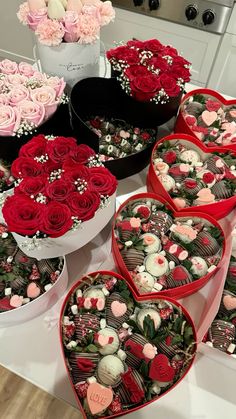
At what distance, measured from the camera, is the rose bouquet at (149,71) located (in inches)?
41.0

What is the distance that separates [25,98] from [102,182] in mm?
363

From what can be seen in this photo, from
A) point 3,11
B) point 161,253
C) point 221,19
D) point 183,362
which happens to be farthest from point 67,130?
point 3,11

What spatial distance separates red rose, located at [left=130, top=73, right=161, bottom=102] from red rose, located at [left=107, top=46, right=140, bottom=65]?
0.27ft

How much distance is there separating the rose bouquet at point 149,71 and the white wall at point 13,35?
146 cm

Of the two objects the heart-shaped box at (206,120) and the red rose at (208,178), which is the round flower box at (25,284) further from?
the heart-shaped box at (206,120)

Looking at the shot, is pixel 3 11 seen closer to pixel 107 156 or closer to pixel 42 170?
pixel 107 156

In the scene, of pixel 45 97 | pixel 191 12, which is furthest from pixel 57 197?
pixel 191 12

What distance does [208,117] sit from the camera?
119 cm

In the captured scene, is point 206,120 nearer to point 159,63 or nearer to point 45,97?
point 159,63

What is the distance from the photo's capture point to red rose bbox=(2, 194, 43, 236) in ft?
2.36

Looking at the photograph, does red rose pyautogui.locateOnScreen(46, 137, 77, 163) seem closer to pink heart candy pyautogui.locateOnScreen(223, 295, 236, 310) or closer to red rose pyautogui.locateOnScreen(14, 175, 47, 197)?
red rose pyautogui.locateOnScreen(14, 175, 47, 197)

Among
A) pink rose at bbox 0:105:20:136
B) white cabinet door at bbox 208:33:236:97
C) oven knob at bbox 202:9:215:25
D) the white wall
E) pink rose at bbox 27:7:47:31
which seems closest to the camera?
pink rose at bbox 0:105:20:136

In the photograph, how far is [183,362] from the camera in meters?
0.75

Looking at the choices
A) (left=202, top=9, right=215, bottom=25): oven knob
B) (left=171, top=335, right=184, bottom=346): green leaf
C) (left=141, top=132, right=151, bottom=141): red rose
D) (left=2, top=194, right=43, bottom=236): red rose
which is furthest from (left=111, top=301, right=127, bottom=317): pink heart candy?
(left=202, top=9, right=215, bottom=25): oven knob
